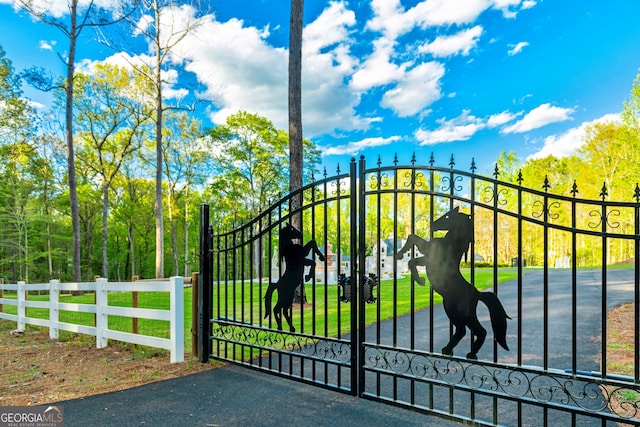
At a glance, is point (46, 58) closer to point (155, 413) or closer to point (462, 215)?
point (155, 413)

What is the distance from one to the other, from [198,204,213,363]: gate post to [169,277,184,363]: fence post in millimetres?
271

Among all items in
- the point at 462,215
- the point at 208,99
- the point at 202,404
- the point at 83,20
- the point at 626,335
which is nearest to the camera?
the point at 462,215

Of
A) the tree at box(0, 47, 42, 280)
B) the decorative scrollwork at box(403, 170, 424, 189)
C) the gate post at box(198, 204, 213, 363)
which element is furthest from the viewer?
the tree at box(0, 47, 42, 280)

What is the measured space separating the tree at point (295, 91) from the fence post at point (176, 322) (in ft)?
13.5

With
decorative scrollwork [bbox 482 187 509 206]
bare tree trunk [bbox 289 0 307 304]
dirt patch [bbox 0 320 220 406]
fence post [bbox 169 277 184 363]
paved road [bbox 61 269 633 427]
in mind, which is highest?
bare tree trunk [bbox 289 0 307 304]

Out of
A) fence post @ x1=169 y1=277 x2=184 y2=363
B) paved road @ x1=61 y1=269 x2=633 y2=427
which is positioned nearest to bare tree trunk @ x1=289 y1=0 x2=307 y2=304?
fence post @ x1=169 y1=277 x2=184 y2=363

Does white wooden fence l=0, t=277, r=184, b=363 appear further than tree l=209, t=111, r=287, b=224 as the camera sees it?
No

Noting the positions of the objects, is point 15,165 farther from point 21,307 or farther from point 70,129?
point 21,307

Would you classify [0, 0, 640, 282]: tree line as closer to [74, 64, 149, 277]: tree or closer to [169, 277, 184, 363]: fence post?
[74, 64, 149, 277]: tree

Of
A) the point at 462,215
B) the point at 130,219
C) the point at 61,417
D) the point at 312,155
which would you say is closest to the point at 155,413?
the point at 61,417

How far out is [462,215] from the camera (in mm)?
3367

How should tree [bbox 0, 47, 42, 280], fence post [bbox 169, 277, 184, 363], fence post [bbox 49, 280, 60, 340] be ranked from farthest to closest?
tree [bbox 0, 47, 42, 280] < fence post [bbox 49, 280, 60, 340] < fence post [bbox 169, 277, 184, 363]

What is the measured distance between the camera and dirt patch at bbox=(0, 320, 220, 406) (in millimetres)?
4188

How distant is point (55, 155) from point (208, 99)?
39.2ft
